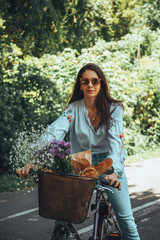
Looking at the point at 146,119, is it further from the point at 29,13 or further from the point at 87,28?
the point at 29,13

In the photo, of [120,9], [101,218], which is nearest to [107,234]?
[101,218]

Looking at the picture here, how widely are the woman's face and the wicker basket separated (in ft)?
3.12

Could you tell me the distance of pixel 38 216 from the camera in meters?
5.20

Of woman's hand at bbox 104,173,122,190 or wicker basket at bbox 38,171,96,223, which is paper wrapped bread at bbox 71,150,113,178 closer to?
wicker basket at bbox 38,171,96,223

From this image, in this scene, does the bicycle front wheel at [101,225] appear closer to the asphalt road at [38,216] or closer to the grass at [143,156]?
the asphalt road at [38,216]

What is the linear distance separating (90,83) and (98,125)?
37cm

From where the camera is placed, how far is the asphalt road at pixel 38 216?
4423 millimetres

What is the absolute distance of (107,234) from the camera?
2906 millimetres

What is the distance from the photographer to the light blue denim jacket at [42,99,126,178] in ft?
8.39

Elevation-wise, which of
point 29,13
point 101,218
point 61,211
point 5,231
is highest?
point 29,13

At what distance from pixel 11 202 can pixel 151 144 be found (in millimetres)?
7938

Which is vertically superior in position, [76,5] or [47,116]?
[76,5]

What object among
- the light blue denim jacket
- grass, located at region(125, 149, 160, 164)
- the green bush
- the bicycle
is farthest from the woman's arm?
grass, located at region(125, 149, 160, 164)

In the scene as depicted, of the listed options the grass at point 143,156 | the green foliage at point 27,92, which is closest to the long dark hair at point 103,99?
the green foliage at point 27,92
